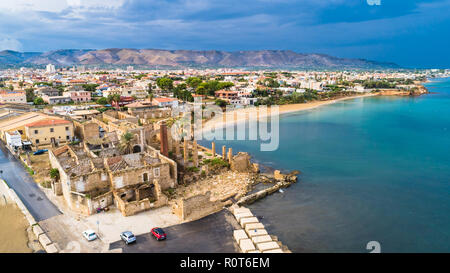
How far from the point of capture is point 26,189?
2203cm

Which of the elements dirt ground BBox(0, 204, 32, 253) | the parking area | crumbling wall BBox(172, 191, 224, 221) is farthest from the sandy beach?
the parking area

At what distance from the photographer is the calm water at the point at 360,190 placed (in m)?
18.7

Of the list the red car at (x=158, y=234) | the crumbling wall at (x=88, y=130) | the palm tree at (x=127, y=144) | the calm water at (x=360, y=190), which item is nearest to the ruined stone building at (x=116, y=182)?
the red car at (x=158, y=234)

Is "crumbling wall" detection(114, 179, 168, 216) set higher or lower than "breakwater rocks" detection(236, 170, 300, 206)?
higher

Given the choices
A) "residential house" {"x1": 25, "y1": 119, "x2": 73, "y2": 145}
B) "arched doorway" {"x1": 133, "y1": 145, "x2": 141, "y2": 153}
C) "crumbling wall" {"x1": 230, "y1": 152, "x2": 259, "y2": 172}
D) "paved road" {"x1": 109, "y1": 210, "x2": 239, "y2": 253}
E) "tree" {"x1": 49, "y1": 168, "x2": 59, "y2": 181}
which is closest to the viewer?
"paved road" {"x1": 109, "y1": 210, "x2": 239, "y2": 253}

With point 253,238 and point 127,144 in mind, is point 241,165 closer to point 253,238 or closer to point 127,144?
point 127,144

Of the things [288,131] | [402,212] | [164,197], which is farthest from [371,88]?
[164,197]

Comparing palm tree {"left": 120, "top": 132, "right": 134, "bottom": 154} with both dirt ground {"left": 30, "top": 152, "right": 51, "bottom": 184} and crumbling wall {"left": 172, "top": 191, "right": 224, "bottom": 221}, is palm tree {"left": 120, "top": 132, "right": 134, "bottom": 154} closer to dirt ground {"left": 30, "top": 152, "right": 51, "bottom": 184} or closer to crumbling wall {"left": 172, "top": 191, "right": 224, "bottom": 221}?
dirt ground {"left": 30, "top": 152, "right": 51, "bottom": 184}

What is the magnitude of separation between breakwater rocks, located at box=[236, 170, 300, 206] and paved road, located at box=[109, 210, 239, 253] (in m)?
4.11

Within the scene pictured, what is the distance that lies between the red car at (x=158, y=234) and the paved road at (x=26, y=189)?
6705 millimetres

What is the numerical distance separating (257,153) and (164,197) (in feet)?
60.0

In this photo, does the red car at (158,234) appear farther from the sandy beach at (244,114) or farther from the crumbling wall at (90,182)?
the sandy beach at (244,114)

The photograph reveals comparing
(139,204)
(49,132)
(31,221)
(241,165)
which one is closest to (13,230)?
(31,221)

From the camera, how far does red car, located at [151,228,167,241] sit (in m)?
15.4
